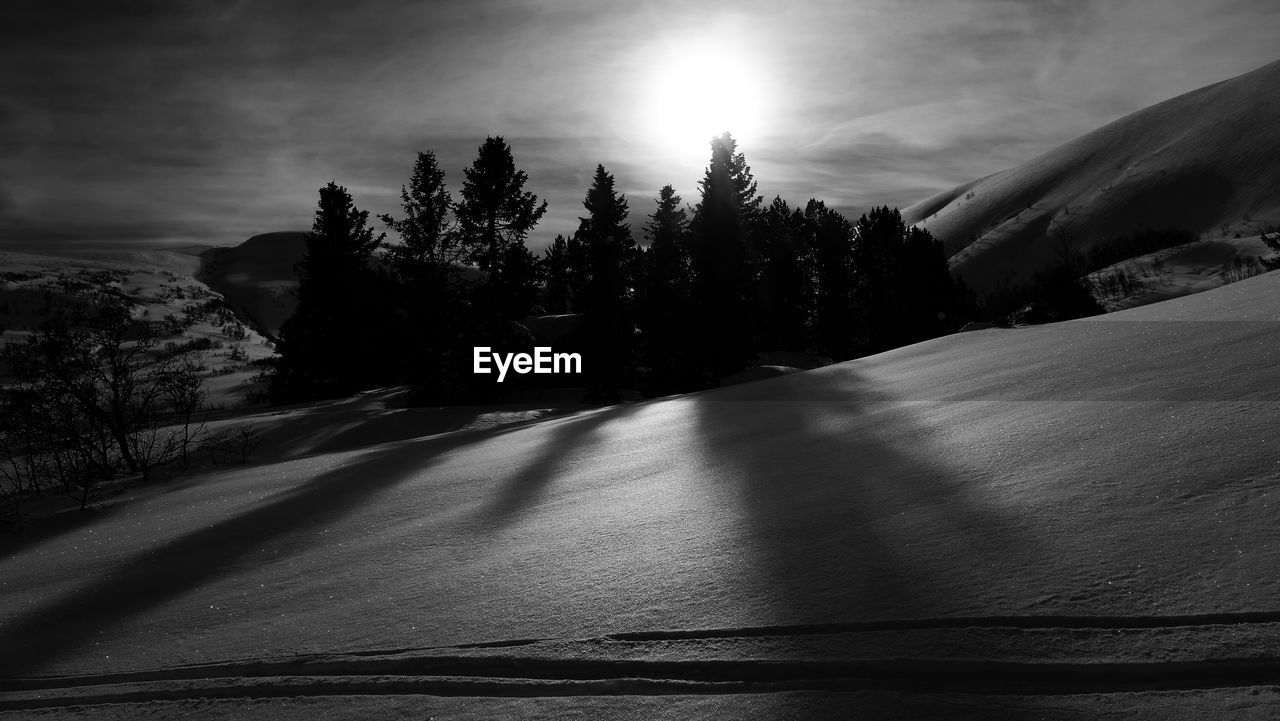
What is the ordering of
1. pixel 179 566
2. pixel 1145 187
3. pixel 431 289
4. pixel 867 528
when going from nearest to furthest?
pixel 867 528 → pixel 179 566 → pixel 431 289 → pixel 1145 187

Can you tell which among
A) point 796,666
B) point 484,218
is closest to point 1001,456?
point 796,666

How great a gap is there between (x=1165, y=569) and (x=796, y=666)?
1040 millimetres

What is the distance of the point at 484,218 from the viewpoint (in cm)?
2928

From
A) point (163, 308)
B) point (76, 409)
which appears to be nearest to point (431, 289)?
point (76, 409)

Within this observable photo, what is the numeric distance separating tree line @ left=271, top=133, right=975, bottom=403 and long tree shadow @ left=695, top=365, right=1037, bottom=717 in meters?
19.1

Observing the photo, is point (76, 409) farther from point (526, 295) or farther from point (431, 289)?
point (526, 295)

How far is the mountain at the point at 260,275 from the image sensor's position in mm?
89025

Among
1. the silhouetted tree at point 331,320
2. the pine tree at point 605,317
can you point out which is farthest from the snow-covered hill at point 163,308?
the pine tree at point 605,317

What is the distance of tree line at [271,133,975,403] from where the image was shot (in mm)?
23656

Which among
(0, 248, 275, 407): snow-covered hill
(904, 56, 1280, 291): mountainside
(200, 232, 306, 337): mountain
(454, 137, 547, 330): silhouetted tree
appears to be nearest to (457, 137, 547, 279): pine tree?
(454, 137, 547, 330): silhouetted tree

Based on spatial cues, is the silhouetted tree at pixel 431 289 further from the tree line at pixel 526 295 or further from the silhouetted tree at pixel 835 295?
the silhouetted tree at pixel 835 295

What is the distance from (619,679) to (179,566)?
312 cm

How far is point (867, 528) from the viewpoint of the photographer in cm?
263

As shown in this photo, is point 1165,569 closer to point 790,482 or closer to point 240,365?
point 790,482
